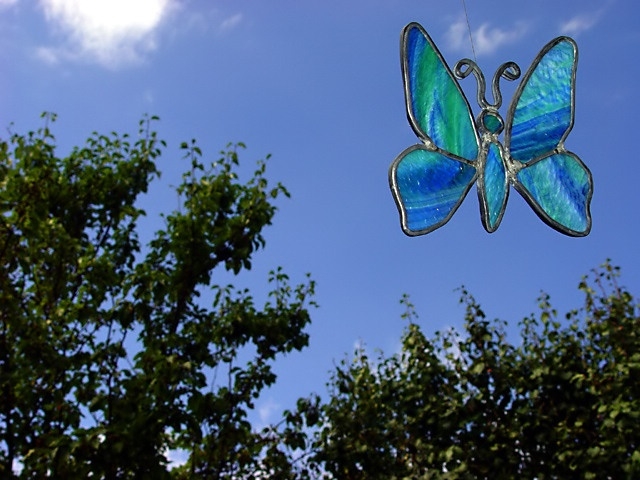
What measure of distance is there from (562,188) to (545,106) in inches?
14.1

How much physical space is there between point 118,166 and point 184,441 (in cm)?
282

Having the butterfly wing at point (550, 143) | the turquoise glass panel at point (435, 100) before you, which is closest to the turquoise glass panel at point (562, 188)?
the butterfly wing at point (550, 143)

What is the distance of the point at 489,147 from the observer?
251 centimetres

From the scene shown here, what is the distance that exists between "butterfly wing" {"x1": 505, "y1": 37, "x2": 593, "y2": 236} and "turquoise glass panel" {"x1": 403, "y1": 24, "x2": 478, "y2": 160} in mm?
278

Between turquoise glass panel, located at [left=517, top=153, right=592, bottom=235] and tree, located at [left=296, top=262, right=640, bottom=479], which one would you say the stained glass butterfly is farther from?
tree, located at [left=296, top=262, right=640, bottom=479]

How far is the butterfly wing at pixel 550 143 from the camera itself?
8.59ft

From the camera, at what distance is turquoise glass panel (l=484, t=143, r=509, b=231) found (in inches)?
95.0

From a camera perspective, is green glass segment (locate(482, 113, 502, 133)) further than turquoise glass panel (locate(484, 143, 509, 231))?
Yes

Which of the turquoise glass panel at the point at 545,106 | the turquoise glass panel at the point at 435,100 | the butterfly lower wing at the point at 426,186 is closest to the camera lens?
the butterfly lower wing at the point at 426,186

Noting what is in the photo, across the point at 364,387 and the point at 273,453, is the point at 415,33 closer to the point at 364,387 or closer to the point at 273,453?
the point at 273,453

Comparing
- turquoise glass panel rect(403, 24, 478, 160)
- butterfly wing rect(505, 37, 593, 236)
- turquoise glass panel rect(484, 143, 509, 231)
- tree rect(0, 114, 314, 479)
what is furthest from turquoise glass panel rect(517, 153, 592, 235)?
tree rect(0, 114, 314, 479)

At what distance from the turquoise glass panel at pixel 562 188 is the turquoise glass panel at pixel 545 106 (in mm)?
64

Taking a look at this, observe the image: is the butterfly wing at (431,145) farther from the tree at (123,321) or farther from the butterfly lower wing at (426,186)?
the tree at (123,321)

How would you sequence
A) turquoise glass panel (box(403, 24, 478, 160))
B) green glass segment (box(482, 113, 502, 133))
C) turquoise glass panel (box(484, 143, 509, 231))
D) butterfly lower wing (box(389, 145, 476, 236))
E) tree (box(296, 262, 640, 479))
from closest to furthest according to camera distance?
butterfly lower wing (box(389, 145, 476, 236)) < turquoise glass panel (box(403, 24, 478, 160)) < turquoise glass panel (box(484, 143, 509, 231)) < green glass segment (box(482, 113, 502, 133)) < tree (box(296, 262, 640, 479))
